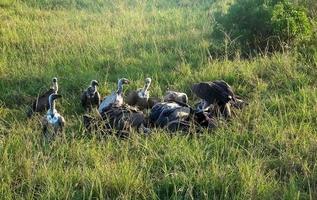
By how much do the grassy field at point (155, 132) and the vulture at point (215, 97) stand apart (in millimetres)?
207

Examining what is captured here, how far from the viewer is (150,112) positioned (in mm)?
6637

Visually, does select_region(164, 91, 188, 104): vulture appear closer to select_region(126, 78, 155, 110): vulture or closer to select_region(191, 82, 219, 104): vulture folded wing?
select_region(126, 78, 155, 110): vulture

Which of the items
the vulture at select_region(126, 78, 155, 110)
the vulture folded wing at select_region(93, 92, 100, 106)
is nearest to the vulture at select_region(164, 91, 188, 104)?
the vulture at select_region(126, 78, 155, 110)

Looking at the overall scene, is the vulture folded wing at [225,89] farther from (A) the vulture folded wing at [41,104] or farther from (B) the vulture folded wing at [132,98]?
(A) the vulture folded wing at [41,104]

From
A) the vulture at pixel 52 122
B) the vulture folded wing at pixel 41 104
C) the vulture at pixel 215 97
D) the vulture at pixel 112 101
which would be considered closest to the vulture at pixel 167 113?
the vulture at pixel 215 97

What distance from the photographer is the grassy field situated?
15.7ft

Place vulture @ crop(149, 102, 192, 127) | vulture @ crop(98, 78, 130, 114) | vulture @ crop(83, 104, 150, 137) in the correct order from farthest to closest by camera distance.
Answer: vulture @ crop(98, 78, 130, 114)
vulture @ crop(149, 102, 192, 127)
vulture @ crop(83, 104, 150, 137)

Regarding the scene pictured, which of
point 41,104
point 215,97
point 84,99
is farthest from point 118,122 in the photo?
point 41,104

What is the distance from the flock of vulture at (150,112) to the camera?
19.9 feet

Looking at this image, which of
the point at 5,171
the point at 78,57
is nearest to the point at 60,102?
the point at 78,57

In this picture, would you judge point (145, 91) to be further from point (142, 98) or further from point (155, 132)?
point (155, 132)

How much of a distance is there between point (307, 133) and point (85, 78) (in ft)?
11.9

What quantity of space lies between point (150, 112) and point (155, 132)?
75 cm

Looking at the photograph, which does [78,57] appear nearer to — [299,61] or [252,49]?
[252,49]
